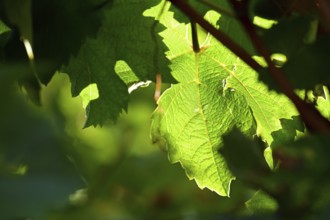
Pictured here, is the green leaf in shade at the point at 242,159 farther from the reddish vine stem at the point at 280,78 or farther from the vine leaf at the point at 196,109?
the vine leaf at the point at 196,109

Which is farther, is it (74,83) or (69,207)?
(74,83)

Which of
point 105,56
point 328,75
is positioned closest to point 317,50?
point 328,75

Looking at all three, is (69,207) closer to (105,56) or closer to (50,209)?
(50,209)

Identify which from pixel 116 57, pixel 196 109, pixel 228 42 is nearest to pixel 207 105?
pixel 196 109

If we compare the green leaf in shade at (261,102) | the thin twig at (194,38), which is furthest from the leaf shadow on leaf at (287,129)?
the thin twig at (194,38)

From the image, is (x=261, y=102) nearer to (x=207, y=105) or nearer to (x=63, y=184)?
(x=207, y=105)
